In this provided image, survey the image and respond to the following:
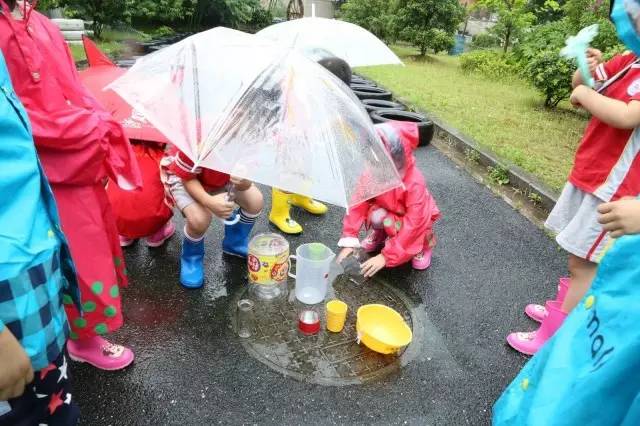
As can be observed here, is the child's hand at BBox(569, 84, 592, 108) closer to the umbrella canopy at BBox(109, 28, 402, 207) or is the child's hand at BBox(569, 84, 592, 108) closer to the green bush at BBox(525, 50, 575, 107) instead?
the umbrella canopy at BBox(109, 28, 402, 207)

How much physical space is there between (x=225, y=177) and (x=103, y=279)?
115cm

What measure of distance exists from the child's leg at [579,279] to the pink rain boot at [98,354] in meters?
2.24

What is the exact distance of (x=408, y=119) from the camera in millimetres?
5512

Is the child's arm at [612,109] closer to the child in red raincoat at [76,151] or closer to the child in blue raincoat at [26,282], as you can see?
the child in red raincoat at [76,151]

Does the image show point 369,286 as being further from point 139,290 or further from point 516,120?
point 516,120

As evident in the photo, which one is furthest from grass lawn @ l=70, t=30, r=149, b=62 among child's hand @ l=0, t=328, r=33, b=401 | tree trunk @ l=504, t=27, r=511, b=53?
tree trunk @ l=504, t=27, r=511, b=53

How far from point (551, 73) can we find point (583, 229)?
6064mm

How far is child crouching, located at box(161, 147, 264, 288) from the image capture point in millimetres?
2678

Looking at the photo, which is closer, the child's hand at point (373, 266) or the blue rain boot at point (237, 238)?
the child's hand at point (373, 266)

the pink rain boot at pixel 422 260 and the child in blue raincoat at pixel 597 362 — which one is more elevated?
the child in blue raincoat at pixel 597 362

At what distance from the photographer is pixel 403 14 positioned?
44.2 ft

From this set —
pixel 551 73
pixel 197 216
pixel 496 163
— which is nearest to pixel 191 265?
pixel 197 216

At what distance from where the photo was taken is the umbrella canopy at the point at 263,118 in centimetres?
205

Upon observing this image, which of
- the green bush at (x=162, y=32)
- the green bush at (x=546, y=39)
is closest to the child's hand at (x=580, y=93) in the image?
the green bush at (x=546, y=39)
